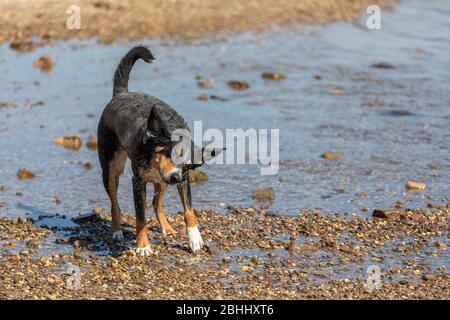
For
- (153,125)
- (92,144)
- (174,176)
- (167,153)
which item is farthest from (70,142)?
(174,176)

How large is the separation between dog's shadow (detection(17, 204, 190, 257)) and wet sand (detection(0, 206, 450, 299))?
13mm

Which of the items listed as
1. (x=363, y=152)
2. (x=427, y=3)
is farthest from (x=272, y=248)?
(x=427, y=3)

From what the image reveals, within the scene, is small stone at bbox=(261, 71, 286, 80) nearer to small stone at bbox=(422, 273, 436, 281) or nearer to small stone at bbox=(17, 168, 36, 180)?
small stone at bbox=(17, 168, 36, 180)

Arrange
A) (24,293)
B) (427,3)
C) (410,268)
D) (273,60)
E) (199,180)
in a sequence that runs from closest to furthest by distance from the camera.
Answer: (24,293), (410,268), (199,180), (273,60), (427,3)

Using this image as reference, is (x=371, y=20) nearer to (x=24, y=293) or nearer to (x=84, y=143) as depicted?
(x=84, y=143)

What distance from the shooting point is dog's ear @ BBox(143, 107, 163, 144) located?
336 inches

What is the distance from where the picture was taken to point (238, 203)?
36.4 ft

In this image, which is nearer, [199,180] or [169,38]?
[199,180]

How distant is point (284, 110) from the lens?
15641 millimetres

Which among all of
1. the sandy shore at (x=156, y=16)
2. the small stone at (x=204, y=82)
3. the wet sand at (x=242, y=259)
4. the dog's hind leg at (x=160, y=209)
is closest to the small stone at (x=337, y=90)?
the small stone at (x=204, y=82)

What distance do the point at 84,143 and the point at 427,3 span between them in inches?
632

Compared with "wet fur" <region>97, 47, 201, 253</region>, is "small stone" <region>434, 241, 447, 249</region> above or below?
below

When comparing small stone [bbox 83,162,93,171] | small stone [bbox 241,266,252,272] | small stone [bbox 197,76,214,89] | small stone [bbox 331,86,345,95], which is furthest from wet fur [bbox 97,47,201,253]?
small stone [bbox 331,86,345,95]

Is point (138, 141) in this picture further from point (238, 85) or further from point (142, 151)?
point (238, 85)
